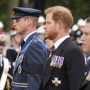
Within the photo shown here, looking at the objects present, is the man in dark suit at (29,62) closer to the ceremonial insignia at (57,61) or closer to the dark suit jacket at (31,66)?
the dark suit jacket at (31,66)

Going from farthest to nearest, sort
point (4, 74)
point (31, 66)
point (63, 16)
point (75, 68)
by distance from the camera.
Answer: point (4, 74) → point (31, 66) → point (63, 16) → point (75, 68)

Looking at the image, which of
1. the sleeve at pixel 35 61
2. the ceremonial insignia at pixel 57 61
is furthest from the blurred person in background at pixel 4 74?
the ceremonial insignia at pixel 57 61

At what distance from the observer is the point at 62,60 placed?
31.3ft

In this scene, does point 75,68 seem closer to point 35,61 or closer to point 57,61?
point 57,61

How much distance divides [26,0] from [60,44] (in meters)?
13.2

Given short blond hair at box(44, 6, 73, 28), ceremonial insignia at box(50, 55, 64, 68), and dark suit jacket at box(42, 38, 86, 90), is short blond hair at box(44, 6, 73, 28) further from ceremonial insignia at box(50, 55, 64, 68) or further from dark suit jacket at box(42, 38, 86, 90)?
ceremonial insignia at box(50, 55, 64, 68)

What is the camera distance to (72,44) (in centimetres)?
960

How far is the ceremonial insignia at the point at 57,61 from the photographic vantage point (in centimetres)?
952

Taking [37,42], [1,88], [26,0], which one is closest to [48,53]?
[37,42]

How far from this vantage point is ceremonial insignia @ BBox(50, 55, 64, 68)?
952 centimetres

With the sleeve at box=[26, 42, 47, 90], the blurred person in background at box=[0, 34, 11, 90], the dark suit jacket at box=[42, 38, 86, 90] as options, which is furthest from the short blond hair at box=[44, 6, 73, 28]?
the blurred person in background at box=[0, 34, 11, 90]

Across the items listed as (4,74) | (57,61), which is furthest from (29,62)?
(4,74)

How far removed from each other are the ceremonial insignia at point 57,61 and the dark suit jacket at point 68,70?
0.11 ft

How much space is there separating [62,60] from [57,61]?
0.06 metres
